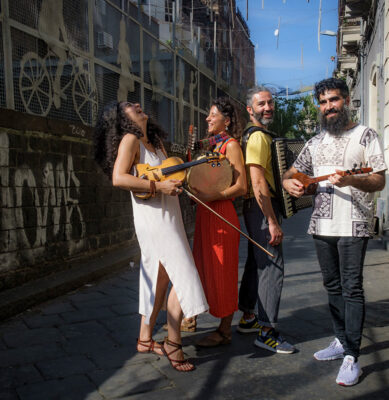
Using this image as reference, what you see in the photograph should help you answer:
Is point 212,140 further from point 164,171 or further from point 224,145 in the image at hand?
point 164,171

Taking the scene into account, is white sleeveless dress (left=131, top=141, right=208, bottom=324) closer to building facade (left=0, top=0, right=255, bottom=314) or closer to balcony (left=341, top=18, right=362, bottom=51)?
building facade (left=0, top=0, right=255, bottom=314)

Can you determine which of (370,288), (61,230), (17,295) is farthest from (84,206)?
(370,288)

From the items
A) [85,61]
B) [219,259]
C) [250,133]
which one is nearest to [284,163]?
[250,133]

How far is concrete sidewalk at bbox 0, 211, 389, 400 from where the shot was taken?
2.82 m

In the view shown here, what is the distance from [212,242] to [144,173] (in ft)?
2.50

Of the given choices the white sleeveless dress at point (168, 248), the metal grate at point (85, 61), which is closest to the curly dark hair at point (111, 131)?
the white sleeveless dress at point (168, 248)

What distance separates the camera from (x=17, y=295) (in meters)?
4.71

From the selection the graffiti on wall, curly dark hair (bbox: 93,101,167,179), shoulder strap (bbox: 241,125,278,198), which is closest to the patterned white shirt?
shoulder strap (bbox: 241,125,278,198)

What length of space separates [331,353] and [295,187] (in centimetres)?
122

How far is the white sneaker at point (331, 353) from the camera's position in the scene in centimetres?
325

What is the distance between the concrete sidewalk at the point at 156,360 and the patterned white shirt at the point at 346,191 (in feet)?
3.13

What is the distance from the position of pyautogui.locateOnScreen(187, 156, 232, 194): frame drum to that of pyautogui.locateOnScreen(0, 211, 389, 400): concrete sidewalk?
4.03 feet

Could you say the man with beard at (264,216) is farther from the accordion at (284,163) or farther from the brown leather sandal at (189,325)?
the brown leather sandal at (189,325)

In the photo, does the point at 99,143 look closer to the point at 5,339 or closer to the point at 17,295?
the point at 5,339
